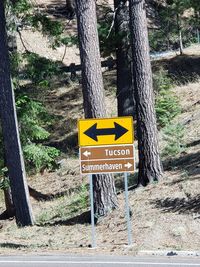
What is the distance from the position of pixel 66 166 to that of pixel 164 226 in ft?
33.7

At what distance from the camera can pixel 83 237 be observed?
1470 centimetres

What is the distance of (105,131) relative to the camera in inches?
504

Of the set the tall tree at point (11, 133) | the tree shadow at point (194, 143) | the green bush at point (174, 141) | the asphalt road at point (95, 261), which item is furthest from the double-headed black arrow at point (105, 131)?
the tree shadow at point (194, 143)

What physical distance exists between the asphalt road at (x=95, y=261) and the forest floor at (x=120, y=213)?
0.70 meters

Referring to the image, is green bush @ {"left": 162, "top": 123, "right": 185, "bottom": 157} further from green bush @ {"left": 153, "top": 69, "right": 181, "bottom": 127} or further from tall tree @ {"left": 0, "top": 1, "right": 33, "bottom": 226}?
tall tree @ {"left": 0, "top": 1, "right": 33, "bottom": 226}

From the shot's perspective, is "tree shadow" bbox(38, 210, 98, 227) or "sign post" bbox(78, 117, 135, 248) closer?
"sign post" bbox(78, 117, 135, 248)

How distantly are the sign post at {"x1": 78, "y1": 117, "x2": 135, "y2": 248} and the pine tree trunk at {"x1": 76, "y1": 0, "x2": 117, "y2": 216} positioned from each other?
7.76ft

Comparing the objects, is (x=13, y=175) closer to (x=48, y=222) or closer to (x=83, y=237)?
(x=48, y=222)

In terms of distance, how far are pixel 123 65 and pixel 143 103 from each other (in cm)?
808

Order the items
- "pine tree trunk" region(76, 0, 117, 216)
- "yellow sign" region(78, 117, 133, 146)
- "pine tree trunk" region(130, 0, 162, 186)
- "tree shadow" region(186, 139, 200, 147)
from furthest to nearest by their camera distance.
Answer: "tree shadow" region(186, 139, 200, 147), "pine tree trunk" region(130, 0, 162, 186), "pine tree trunk" region(76, 0, 117, 216), "yellow sign" region(78, 117, 133, 146)

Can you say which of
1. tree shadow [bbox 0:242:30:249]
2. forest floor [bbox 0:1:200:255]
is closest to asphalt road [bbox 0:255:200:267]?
forest floor [bbox 0:1:200:255]

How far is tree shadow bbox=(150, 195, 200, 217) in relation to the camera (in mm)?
14422

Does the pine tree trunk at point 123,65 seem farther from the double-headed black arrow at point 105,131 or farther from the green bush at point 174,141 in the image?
the double-headed black arrow at point 105,131

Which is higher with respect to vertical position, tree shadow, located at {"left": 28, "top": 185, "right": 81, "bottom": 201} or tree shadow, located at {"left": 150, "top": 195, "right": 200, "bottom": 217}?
tree shadow, located at {"left": 150, "top": 195, "right": 200, "bottom": 217}
